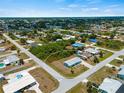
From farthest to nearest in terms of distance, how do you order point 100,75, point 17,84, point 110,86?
point 100,75 → point 17,84 → point 110,86

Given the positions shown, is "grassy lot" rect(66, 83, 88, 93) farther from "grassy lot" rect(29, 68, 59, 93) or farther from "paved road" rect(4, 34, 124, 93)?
"grassy lot" rect(29, 68, 59, 93)

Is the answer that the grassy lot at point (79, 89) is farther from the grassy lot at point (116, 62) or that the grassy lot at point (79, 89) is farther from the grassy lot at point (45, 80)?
the grassy lot at point (116, 62)

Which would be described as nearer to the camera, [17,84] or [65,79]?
[17,84]

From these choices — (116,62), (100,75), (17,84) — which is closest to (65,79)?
(100,75)

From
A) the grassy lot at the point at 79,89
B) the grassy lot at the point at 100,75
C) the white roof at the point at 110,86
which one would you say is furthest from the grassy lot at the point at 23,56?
the white roof at the point at 110,86

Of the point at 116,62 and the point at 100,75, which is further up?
the point at 116,62

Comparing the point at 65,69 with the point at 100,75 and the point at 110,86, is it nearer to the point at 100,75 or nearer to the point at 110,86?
the point at 100,75

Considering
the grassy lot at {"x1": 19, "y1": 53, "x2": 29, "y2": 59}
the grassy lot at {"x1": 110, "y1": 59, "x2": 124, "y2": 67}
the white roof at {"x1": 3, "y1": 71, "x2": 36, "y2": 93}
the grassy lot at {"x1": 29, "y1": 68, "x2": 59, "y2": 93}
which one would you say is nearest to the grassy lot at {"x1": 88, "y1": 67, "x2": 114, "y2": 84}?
the grassy lot at {"x1": 110, "y1": 59, "x2": 124, "y2": 67}
